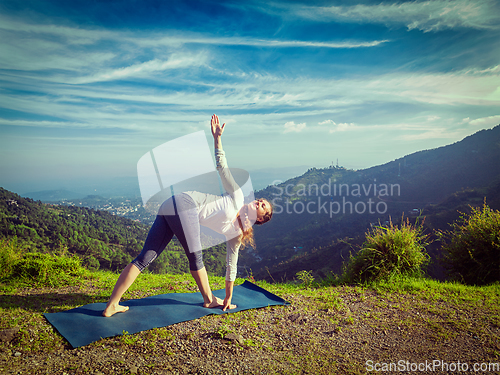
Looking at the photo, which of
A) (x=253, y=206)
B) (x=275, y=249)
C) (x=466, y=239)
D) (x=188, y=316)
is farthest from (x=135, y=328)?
(x=275, y=249)

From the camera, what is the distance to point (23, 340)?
2.44 m

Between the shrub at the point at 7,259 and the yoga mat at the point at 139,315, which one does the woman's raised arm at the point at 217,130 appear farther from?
the shrub at the point at 7,259

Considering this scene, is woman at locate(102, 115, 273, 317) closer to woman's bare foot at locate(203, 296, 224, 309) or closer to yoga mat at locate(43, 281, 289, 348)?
yoga mat at locate(43, 281, 289, 348)

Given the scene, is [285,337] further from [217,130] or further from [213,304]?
[217,130]

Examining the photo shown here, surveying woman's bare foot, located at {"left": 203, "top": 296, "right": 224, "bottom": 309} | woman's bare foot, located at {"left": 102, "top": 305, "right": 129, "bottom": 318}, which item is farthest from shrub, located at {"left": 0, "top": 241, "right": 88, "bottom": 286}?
woman's bare foot, located at {"left": 203, "top": 296, "right": 224, "bottom": 309}

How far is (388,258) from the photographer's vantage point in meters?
5.00

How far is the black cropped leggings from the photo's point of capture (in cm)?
298

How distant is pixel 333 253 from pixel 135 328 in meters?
34.5

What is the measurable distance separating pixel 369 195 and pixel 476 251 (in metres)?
65.9

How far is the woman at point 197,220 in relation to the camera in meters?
2.98

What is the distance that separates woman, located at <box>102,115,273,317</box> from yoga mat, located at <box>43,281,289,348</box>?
221mm

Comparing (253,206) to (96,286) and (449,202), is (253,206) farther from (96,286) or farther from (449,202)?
(449,202)

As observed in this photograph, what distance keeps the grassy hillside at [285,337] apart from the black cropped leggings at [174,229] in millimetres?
748

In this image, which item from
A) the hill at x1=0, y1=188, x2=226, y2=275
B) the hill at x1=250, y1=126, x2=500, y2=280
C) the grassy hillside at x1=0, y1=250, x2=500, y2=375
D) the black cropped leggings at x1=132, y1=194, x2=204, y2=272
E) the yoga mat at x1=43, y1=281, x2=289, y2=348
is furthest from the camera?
the hill at x1=250, y1=126, x2=500, y2=280
